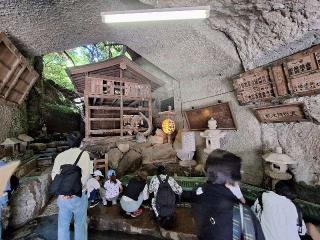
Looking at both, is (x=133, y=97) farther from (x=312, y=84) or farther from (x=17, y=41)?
(x=312, y=84)

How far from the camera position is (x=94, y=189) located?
6.64m

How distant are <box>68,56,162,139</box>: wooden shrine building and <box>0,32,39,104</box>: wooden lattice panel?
1932 mm

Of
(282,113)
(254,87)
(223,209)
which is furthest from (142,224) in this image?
(254,87)

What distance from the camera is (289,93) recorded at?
4.73 metres

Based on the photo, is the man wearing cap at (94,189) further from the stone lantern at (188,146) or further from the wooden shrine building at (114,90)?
the stone lantern at (188,146)

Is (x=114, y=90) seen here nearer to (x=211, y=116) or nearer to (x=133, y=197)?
(x=211, y=116)

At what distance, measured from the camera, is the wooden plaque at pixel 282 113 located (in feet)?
15.7

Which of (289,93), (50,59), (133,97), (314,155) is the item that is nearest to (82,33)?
(133,97)

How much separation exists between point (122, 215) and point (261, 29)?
602 centimetres

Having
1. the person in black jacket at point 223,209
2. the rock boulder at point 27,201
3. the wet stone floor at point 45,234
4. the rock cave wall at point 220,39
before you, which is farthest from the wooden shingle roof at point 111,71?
the person in black jacket at point 223,209

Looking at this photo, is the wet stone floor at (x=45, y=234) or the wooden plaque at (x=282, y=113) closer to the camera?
the wooden plaque at (x=282, y=113)

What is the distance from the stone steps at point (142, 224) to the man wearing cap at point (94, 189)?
1.52 ft

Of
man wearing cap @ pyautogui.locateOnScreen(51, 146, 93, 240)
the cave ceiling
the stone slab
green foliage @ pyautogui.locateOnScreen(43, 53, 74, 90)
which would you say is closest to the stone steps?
the stone slab

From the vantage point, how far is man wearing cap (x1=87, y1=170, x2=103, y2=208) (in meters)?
6.33
